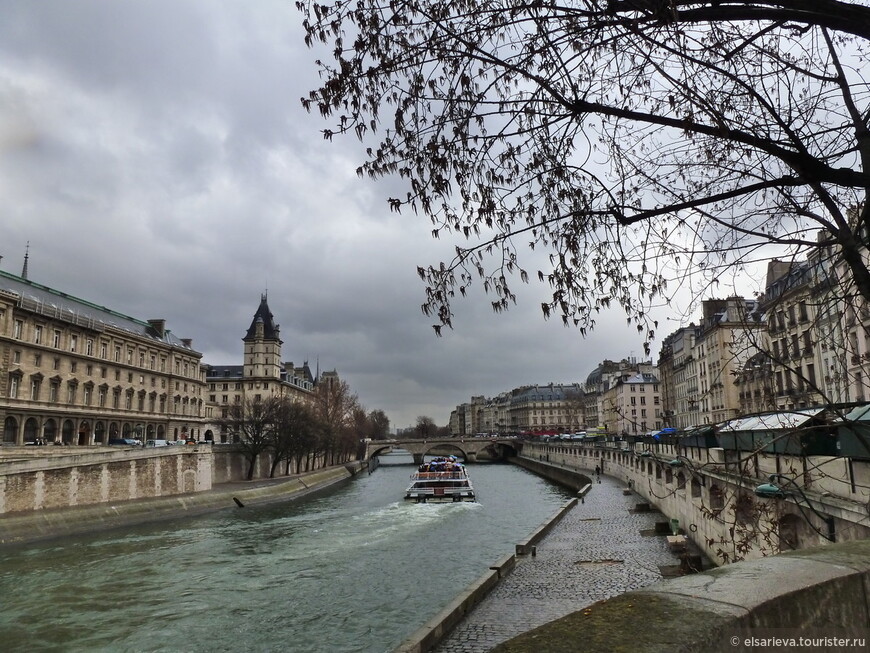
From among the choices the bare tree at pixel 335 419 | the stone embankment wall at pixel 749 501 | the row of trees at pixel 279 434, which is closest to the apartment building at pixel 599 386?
the bare tree at pixel 335 419

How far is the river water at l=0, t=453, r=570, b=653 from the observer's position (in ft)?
51.5

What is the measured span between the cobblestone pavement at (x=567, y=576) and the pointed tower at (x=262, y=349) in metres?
85.5

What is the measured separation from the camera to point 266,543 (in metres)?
29.1

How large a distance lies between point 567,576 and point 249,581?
1125cm

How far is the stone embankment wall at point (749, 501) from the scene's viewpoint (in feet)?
23.0

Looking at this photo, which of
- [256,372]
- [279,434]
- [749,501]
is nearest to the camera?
[749,501]

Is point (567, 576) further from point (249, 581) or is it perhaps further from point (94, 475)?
point (94, 475)

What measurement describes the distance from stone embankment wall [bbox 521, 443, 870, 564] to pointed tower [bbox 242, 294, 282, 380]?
7595cm

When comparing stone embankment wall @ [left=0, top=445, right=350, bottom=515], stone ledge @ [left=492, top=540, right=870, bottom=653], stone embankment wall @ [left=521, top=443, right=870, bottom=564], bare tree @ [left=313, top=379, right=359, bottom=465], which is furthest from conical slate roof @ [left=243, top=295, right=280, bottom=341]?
stone ledge @ [left=492, top=540, right=870, bottom=653]

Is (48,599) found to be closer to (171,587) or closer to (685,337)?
(171,587)

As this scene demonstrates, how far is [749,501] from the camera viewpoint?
355 inches

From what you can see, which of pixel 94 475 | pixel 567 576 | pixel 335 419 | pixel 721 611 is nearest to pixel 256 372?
pixel 335 419

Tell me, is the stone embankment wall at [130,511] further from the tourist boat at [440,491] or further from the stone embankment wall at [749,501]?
the stone embankment wall at [749,501]

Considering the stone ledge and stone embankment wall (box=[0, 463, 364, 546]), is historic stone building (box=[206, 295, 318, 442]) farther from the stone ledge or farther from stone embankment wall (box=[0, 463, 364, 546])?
the stone ledge
